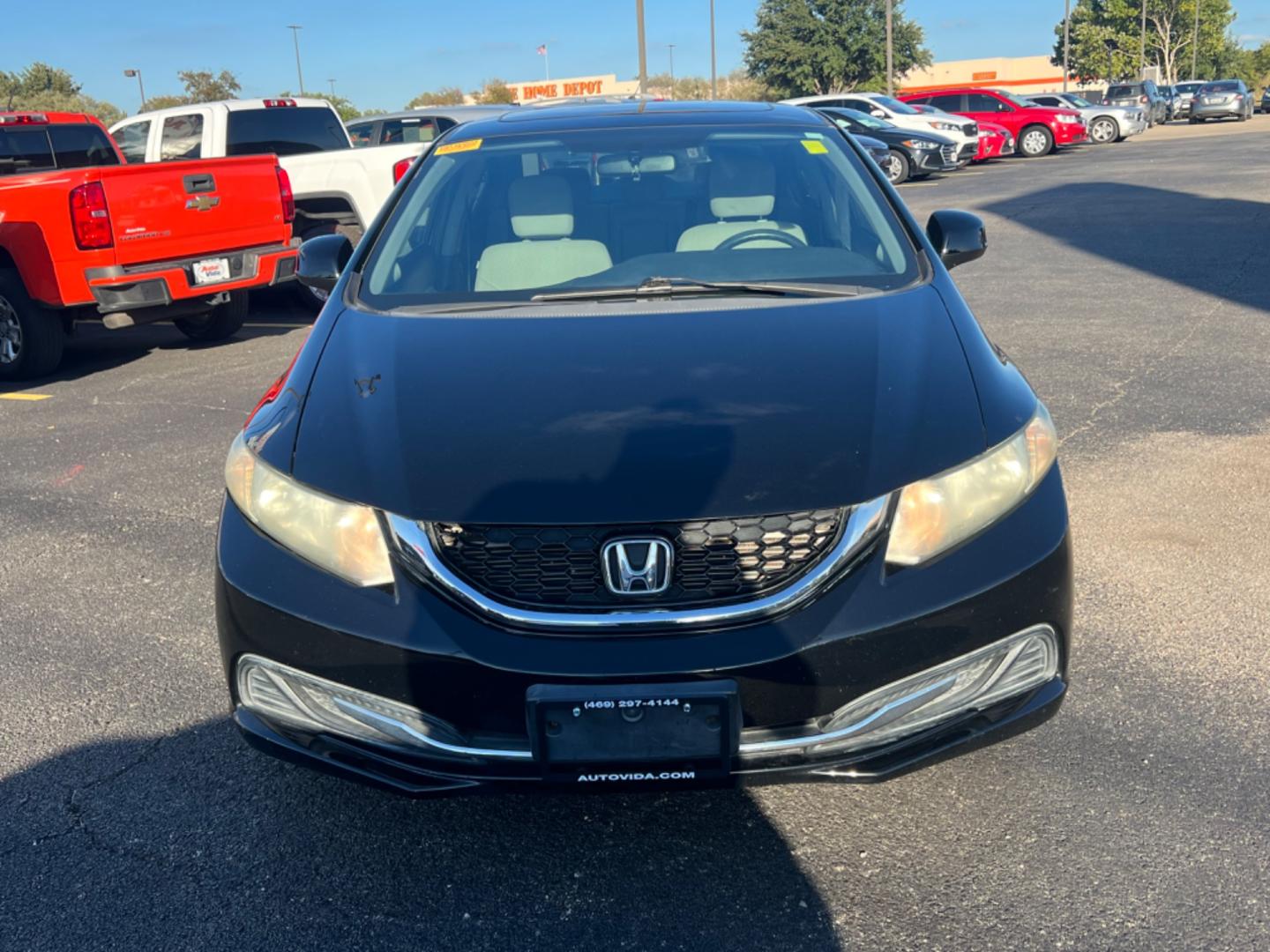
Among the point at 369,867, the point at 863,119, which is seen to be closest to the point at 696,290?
the point at 369,867

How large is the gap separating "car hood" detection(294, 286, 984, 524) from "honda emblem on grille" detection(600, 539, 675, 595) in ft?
0.18

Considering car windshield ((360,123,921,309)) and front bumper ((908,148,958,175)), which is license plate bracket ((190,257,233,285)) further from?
front bumper ((908,148,958,175))

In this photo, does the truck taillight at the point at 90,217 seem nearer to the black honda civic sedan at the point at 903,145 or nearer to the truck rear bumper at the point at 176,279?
the truck rear bumper at the point at 176,279

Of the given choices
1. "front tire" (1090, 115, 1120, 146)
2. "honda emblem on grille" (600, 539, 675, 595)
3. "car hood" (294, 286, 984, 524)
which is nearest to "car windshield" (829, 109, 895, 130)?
"front tire" (1090, 115, 1120, 146)

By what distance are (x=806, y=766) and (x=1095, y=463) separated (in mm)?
3418

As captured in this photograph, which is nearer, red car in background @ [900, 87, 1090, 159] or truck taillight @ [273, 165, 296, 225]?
truck taillight @ [273, 165, 296, 225]

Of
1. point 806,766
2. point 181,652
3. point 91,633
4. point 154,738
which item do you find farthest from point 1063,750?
point 91,633

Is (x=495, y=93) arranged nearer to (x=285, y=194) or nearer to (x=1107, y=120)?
(x=1107, y=120)

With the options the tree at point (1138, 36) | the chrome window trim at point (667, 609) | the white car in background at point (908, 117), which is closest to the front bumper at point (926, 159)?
the white car in background at point (908, 117)

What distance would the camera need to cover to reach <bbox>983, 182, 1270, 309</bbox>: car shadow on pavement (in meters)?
9.97

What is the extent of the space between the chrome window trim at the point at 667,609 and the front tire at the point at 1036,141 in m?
28.8

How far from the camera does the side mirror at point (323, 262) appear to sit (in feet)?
13.2

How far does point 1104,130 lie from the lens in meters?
32.8

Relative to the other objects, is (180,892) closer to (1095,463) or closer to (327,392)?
(327,392)
